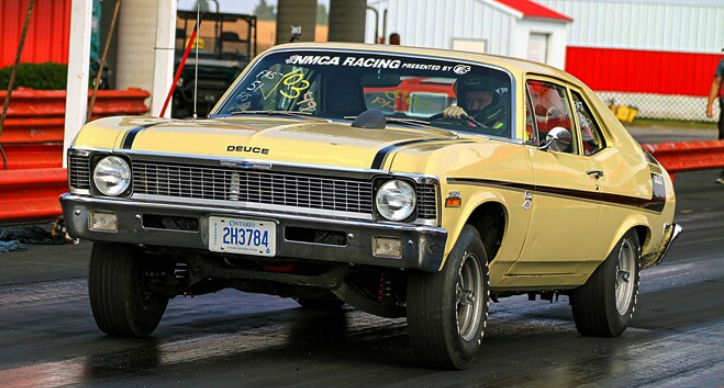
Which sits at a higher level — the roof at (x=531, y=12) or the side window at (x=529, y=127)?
the roof at (x=531, y=12)

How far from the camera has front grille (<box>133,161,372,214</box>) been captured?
6.74 m

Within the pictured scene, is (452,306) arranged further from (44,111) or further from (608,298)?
(44,111)

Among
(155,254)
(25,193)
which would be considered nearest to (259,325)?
(155,254)

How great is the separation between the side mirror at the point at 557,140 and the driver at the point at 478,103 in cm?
26

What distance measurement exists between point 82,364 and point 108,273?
1.96ft

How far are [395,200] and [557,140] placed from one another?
1719mm

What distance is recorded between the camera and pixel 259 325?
335 inches

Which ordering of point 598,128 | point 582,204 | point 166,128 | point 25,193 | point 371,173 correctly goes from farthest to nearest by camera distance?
point 25,193 < point 598,128 < point 582,204 < point 166,128 < point 371,173

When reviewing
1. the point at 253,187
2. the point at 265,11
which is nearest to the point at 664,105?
the point at 253,187

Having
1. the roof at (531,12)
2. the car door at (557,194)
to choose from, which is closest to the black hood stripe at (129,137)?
the car door at (557,194)

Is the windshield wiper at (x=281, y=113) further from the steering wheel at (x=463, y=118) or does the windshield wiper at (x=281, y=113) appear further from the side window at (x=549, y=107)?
the side window at (x=549, y=107)

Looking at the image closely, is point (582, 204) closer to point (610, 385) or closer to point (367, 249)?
point (610, 385)

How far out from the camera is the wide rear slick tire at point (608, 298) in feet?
28.1

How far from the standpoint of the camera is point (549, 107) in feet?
27.9
